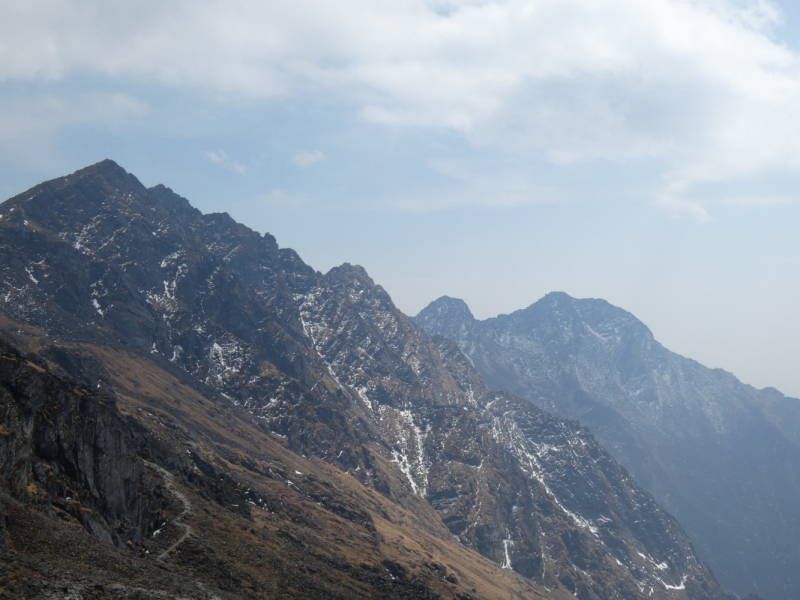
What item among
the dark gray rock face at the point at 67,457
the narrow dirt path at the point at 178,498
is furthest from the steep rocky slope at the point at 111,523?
the narrow dirt path at the point at 178,498

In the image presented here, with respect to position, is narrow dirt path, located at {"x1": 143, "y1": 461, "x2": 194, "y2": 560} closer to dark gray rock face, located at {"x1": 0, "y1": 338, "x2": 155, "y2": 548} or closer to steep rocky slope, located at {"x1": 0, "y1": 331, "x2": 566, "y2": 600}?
steep rocky slope, located at {"x1": 0, "y1": 331, "x2": 566, "y2": 600}

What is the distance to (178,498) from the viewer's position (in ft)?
329

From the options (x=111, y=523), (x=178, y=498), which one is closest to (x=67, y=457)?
(x=111, y=523)

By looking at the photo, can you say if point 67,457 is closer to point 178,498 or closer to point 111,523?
point 111,523

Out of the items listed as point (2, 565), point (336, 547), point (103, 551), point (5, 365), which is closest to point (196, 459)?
point (336, 547)

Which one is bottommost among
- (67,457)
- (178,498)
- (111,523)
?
(178,498)

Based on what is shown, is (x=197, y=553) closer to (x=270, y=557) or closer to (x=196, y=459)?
(x=270, y=557)

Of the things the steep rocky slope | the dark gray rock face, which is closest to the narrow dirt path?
the steep rocky slope

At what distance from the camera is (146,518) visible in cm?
8956

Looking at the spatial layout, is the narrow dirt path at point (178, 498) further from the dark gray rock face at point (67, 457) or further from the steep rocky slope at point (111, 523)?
the dark gray rock face at point (67, 457)

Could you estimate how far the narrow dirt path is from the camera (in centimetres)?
8550

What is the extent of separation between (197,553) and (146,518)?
10.8 meters

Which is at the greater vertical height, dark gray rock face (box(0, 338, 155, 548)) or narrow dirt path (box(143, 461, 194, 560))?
dark gray rock face (box(0, 338, 155, 548))

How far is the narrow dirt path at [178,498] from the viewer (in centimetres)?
8550
